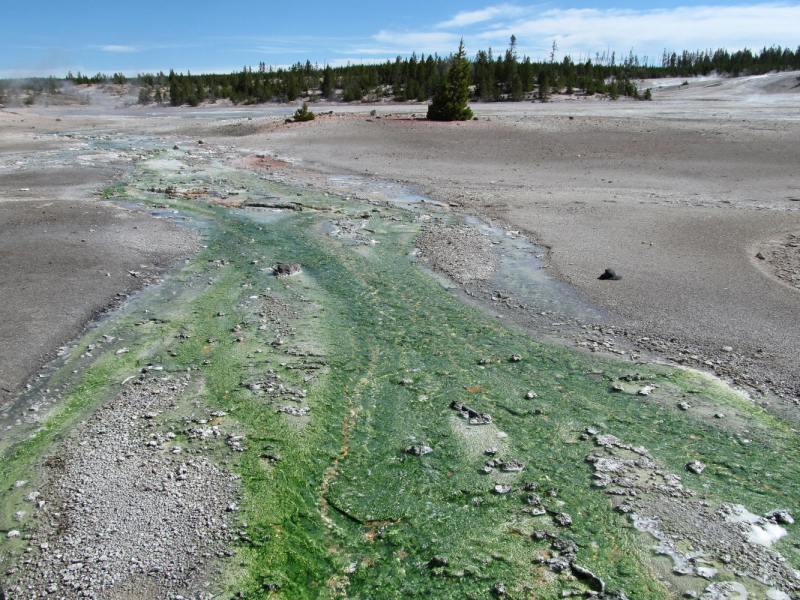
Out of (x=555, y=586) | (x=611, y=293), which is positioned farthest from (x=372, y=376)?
(x=611, y=293)

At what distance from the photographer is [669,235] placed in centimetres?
941

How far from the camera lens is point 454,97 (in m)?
23.9

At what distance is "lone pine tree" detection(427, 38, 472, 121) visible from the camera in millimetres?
23656

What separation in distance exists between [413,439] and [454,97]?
21.7 meters

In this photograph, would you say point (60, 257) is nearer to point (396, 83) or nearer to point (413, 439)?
point (413, 439)

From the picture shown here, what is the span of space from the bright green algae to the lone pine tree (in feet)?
59.0

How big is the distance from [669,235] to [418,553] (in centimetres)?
785

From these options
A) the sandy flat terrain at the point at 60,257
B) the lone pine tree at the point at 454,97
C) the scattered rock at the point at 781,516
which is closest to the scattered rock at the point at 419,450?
the scattered rock at the point at 781,516

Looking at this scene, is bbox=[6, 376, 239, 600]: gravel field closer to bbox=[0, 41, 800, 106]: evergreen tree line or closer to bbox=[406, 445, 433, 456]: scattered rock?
bbox=[406, 445, 433, 456]: scattered rock

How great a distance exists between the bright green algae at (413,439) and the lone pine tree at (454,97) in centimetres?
1797

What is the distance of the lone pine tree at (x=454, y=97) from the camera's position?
2366 cm

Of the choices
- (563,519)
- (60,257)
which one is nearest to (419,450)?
(563,519)

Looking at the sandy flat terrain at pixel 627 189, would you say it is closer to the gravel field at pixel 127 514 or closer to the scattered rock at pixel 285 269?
the scattered rock at pixel 285 269

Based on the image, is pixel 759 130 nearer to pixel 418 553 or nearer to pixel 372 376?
pixel 372 376
